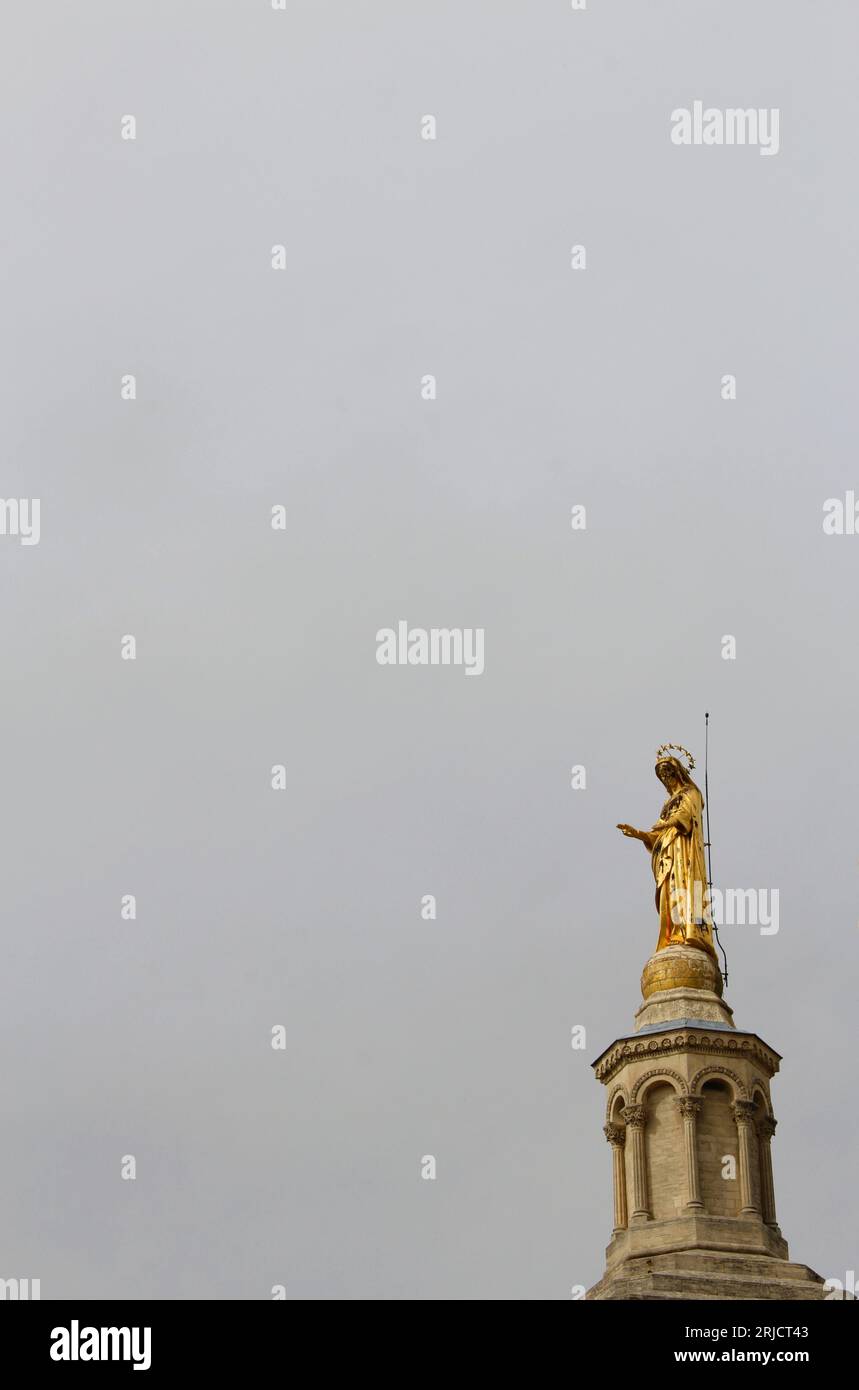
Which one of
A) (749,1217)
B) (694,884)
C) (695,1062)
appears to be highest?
(694,884)

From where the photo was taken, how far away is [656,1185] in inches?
1989

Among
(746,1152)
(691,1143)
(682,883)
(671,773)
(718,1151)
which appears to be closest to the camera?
(691,1143)

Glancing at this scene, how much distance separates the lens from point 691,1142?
165 ft

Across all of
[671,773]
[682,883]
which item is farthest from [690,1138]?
[671,773]

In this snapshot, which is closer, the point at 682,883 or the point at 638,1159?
the point at 638,1159

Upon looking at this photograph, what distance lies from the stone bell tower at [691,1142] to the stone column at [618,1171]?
0.03 m

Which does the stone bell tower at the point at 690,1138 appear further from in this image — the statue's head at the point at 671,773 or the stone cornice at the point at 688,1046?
the statue's head at the point at 671,773

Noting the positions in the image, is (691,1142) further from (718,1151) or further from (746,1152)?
(746,1152)

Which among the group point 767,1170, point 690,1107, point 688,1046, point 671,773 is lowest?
point 767,1170

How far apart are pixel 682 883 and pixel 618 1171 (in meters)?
7.11

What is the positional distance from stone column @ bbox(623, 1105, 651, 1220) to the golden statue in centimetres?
478
